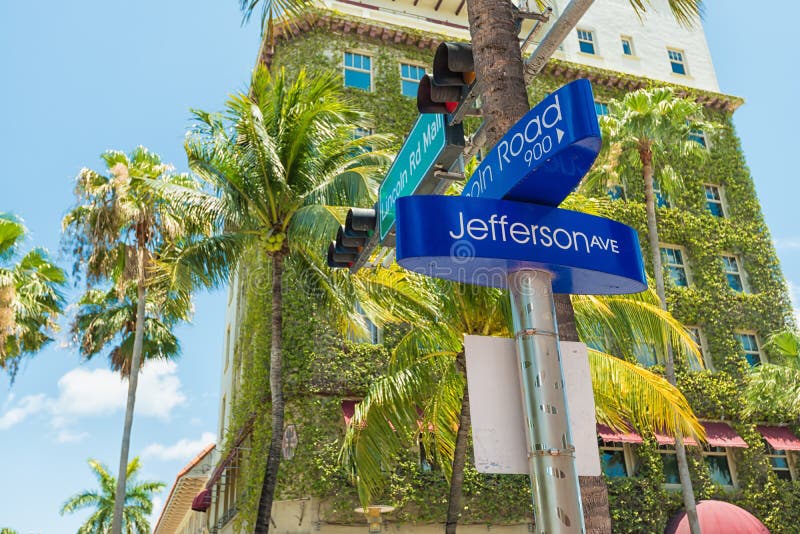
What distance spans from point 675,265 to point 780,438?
22.9ft

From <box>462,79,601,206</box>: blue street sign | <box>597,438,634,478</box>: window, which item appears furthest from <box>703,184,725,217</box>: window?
<box>462,79,601,206</box>: blue street sign

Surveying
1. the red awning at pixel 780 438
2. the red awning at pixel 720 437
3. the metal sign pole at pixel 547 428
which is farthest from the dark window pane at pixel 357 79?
the metal sign pole at pixel 547 428

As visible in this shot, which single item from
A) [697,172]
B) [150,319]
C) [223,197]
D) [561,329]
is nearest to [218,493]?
[150,319]

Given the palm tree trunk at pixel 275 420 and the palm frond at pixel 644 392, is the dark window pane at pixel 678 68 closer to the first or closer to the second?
the palm tree trunk at pixel 275 420

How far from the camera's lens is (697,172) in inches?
1179

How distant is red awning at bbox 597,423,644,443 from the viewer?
68.8 ft

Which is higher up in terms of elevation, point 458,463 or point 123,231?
point 123,231

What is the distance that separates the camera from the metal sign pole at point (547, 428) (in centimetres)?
333

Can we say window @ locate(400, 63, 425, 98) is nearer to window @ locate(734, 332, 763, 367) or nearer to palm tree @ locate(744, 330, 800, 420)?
window @ locate(734, 332, 763, 367)

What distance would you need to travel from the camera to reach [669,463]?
23.8m

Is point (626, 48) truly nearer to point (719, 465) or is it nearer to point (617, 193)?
point (617, 193)

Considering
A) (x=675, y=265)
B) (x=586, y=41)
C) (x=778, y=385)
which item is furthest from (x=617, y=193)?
(x=778, y=385)

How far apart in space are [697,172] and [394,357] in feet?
66.8

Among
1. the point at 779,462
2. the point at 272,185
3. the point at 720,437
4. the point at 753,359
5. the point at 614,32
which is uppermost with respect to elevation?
the point at 614,32
